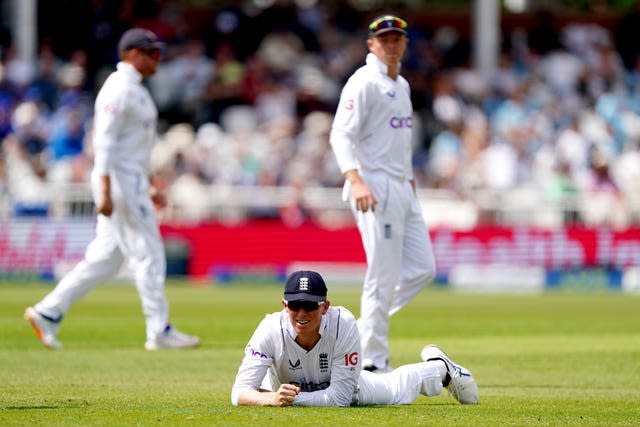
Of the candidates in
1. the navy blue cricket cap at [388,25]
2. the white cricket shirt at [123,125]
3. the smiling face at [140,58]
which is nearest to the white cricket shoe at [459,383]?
the navy blue cricket cap at [388,25]

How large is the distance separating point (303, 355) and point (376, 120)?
2546mm

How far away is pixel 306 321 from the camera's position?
758 centimetres

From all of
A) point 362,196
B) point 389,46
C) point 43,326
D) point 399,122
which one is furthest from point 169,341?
point 389,46

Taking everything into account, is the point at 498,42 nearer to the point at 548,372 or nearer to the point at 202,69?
the point at 202,69

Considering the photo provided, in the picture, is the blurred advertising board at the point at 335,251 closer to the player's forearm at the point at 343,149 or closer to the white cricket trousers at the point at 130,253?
the white cricket trousers at the point at 130,253

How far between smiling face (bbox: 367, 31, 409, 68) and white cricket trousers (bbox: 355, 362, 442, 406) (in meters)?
2.43

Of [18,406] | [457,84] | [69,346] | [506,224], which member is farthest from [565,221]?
[18,406]

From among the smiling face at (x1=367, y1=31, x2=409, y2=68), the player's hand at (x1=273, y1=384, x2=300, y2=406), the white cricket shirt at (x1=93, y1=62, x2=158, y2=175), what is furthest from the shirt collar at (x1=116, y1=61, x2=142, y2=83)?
the player's hand at (x1=273, y1=384, x2=300, y2=406)

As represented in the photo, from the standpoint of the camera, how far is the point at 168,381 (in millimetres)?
9641

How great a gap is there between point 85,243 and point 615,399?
15096mm

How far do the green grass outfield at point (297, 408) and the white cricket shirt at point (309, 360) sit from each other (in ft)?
0.40

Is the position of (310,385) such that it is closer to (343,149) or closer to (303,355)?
(303,355)

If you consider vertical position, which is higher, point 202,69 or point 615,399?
point 202,69

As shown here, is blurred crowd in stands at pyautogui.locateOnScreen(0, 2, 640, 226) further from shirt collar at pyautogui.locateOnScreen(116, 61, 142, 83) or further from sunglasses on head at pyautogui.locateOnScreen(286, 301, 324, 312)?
sunglasses on head at pyautogui.locateOnScreen(286, 301, 324, 312)
